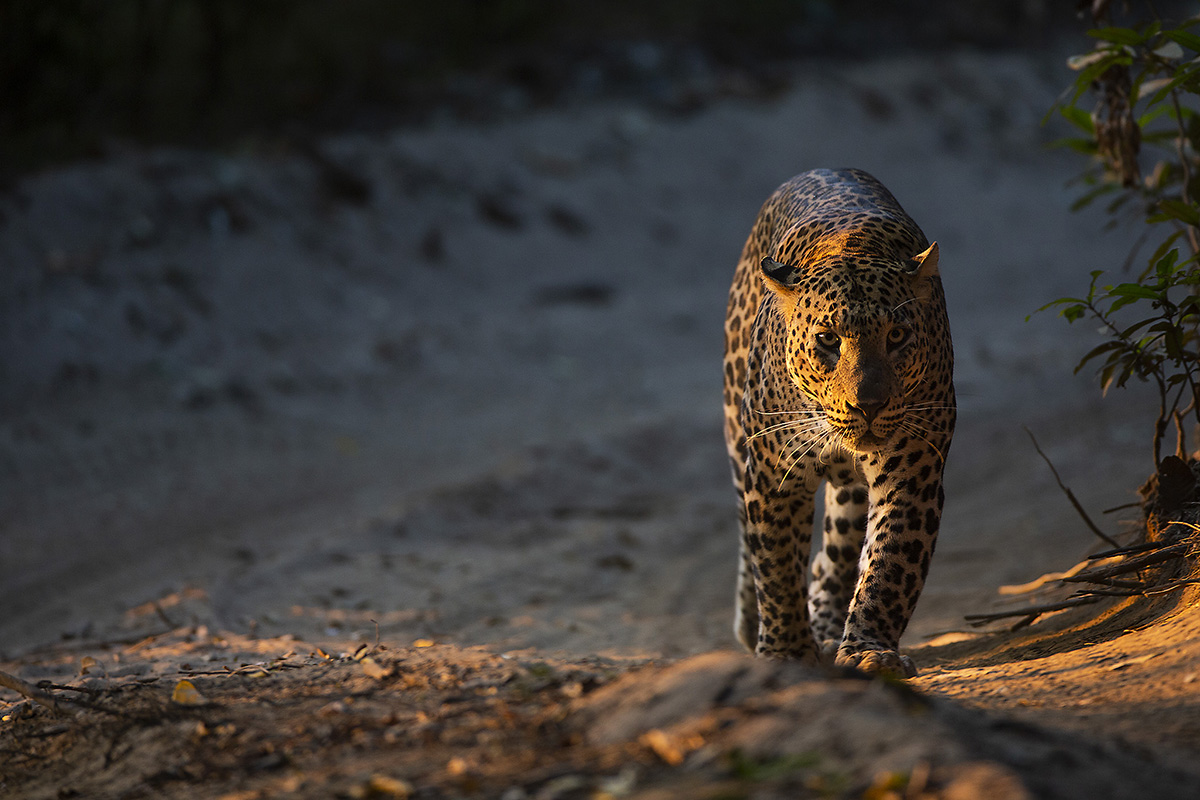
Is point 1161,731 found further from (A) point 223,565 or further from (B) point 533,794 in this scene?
(A) point 223,565

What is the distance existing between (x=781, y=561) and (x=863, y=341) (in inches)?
45.2

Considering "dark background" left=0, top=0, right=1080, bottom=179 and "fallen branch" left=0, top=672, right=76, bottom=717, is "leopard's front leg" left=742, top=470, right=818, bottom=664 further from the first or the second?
"dark background" left=0, top=0, right=1080, bottom=179

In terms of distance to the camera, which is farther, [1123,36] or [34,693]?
[1123,36]

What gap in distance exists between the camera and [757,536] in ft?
15.2

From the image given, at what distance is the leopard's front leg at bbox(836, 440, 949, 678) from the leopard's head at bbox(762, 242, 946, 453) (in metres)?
0.17

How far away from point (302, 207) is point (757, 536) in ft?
35.2

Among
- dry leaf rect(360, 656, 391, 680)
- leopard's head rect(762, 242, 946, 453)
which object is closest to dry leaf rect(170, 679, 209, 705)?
dry leaf rect(360, 656, 391, 680)

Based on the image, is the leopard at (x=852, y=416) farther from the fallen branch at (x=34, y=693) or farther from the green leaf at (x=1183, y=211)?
the fallen branch at (x=34, y=693)

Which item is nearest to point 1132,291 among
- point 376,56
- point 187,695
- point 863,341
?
point 863,341

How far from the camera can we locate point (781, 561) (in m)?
4.60

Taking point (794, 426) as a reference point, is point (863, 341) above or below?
above

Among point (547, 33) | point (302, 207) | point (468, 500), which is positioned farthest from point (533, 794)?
point (547, 33)

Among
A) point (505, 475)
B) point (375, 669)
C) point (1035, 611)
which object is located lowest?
point (1035, 611)

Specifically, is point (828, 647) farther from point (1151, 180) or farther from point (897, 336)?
point (1151, 180)
